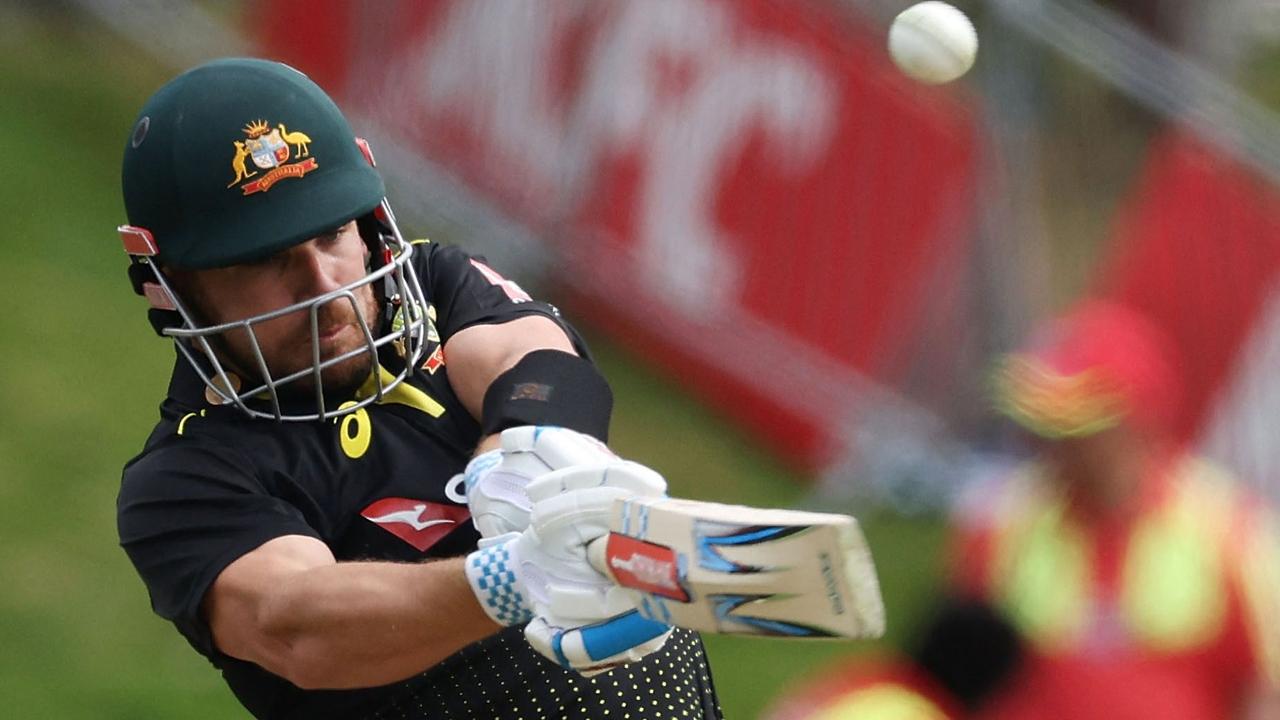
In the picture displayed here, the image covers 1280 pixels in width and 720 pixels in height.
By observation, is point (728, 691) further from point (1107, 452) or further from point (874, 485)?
point (1107, 452)

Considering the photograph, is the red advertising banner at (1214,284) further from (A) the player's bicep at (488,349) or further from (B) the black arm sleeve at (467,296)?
(A) the player's bicep at (488,349)

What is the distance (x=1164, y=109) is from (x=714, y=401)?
2228 millimetres

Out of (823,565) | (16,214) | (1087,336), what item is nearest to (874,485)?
(1087,336)

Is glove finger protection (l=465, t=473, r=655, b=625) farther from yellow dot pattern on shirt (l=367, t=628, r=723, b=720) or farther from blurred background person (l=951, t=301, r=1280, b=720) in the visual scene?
blurred background person (l=951, t=301, r=1280, b=720)

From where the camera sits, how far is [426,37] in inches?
329

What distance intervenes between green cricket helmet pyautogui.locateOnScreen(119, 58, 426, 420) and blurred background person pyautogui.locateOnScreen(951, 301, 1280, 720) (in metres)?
1.81

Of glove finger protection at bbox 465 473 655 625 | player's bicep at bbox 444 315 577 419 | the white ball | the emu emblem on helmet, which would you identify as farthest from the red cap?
glove finger protection at bbox 465 473 655 625

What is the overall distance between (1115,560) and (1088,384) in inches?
18.0

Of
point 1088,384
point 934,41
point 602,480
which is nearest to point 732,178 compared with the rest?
point 934,41

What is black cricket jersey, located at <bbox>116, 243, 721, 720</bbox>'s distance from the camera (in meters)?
2.97

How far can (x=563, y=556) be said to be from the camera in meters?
2.50

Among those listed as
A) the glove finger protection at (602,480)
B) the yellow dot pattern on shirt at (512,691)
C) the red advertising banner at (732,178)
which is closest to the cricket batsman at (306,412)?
the yellow dot pattern on shirt at (512,691)

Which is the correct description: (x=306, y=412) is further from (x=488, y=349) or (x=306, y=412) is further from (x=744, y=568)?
(x=744, y=568)

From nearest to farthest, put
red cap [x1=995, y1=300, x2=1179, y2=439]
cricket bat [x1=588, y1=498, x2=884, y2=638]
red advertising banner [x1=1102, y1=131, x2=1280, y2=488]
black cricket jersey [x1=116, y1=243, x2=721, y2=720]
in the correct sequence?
cricket bat [x1=588, y1=498, x2=884, y2=638]
black cricket jersey [x1=116, y1=243, x2=721, y2=720]
red cap [x1=995, y1=300, x2=1179, y2=439]
red advertising banner [x1=1102, y1=131, x2=1280, y2=488]
